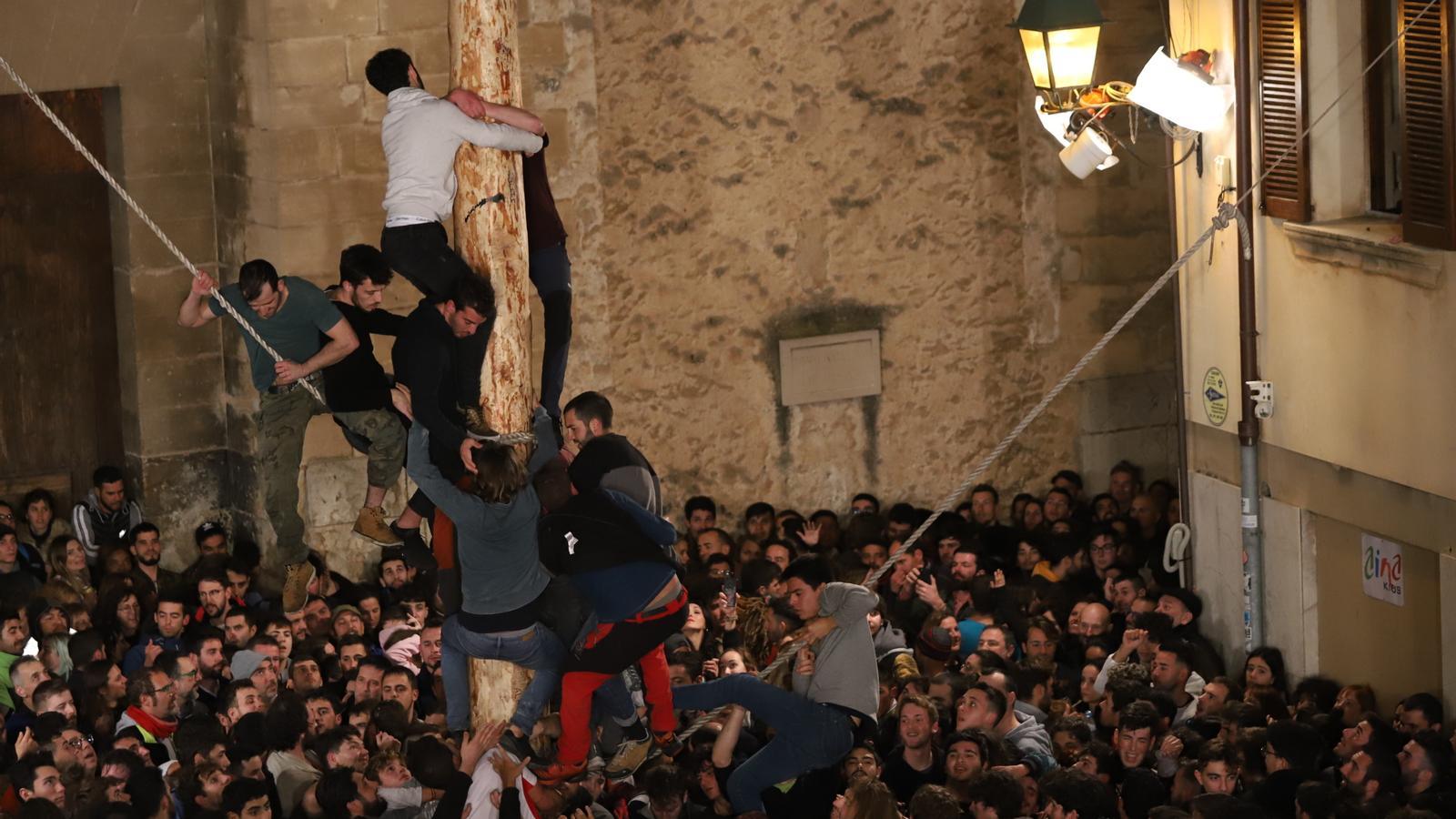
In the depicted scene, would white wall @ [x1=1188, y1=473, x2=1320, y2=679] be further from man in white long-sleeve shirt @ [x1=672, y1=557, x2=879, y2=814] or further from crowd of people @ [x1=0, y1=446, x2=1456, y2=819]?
man in white long-sleeve shirt @ [x1=672, y1=557, x2=879, y2=814]

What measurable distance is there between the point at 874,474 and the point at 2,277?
6.02 m

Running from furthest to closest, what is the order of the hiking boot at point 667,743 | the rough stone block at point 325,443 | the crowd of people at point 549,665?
the rough stone block at point 325,443 < the hiking boot at point 667,743 < the crowd of people at point 549,665

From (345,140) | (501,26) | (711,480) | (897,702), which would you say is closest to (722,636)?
(897,702)

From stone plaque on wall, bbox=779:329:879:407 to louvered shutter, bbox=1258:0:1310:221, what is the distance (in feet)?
13.1

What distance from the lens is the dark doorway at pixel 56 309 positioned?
570 inches

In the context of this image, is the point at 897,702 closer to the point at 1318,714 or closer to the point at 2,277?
the point at 1318,714

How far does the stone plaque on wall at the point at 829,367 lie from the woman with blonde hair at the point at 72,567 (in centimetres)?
476

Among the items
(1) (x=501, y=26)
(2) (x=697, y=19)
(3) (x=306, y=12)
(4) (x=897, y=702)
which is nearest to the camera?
(1) (x=501, y=26)

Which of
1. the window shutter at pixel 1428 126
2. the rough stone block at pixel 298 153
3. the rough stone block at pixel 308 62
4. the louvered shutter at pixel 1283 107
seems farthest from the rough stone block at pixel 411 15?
the window shutter at pixel 1428 126

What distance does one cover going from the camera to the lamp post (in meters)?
12.2

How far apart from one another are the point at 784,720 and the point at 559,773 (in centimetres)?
107

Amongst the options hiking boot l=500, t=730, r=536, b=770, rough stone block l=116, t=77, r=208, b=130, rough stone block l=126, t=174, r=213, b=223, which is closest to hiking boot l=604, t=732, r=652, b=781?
hiking boot l=500, t=730, r=536, b=770

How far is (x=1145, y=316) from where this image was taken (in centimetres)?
1595

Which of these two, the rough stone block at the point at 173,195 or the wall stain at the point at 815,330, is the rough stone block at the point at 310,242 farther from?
the wall stain at the point at 815,330
